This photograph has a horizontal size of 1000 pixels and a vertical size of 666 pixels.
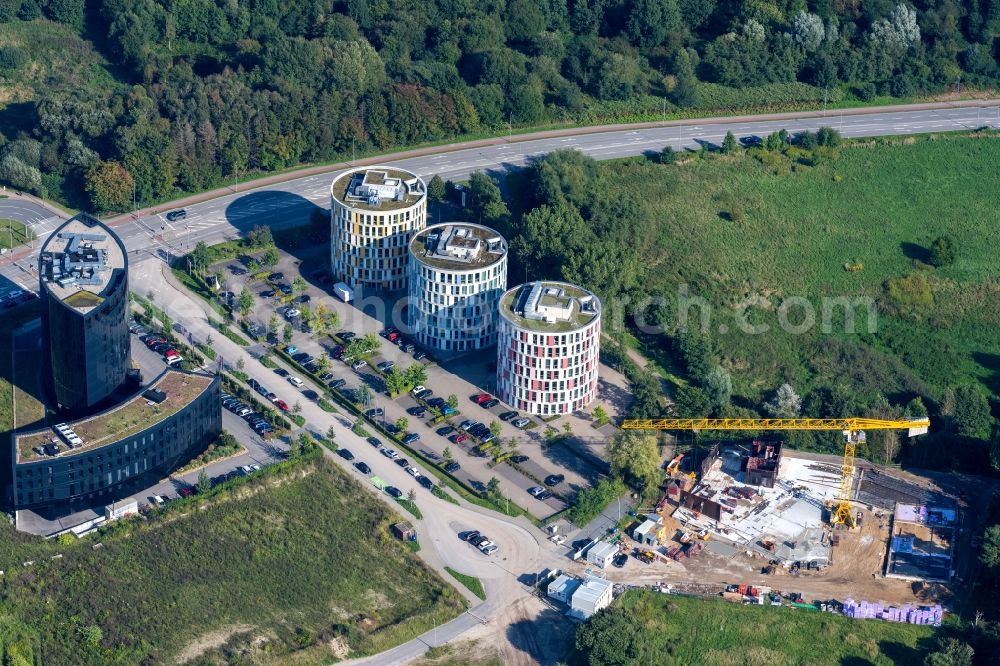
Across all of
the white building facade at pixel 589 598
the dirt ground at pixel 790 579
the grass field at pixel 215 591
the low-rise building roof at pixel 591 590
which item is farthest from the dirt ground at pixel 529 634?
the dirt ground at pixel 790 579

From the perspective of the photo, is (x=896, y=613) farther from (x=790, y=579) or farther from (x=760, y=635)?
(x=760, y=635)

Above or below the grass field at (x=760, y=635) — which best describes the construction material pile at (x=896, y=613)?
above

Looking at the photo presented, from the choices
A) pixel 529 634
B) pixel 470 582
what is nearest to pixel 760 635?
pixel 529 634

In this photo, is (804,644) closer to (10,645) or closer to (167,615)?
(167,615)

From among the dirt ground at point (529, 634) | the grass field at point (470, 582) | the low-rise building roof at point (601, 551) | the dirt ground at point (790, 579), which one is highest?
the low-rise building roof at point (601, 551)

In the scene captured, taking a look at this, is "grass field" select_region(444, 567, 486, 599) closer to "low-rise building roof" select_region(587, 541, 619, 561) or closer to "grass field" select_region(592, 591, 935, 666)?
"low-rise building roof" select_region(587, 541, 619, 561)

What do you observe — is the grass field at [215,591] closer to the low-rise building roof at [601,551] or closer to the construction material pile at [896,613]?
the low-rise building roof at [601,551]

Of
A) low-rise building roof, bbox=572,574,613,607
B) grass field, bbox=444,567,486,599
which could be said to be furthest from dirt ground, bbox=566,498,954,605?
grass field, bbox=444,567,486,599
